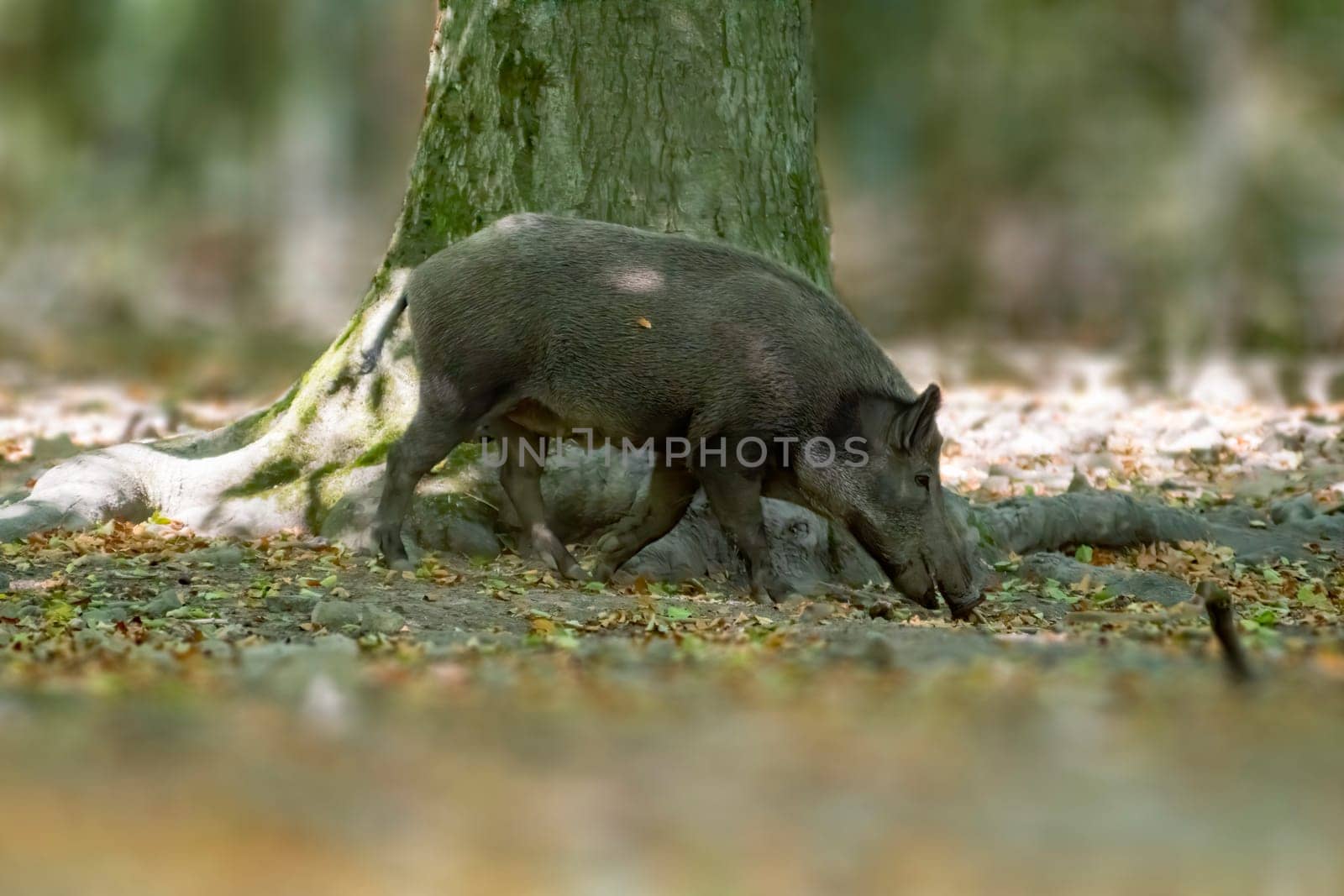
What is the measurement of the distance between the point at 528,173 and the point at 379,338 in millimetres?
1049

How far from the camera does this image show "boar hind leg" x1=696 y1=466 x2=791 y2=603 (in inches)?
262

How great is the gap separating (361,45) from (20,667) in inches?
540

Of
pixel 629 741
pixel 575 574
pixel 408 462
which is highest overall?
pixel 408 462

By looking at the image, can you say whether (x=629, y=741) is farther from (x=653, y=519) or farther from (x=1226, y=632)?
(x=653, y=519)

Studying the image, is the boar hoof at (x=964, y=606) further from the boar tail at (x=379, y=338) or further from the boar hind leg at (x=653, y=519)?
the boar tail at (x=379, y=338)

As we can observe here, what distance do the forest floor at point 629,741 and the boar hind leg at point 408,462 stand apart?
13.9 inches

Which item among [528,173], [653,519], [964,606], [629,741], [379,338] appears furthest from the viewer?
[528,173]

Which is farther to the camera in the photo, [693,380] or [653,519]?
[653,519]

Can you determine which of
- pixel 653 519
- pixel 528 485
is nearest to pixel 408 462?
pixel 528 485

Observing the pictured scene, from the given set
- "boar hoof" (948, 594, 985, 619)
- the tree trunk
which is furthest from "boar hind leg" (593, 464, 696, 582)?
"boar hoof" (948, 594, 985, 619)

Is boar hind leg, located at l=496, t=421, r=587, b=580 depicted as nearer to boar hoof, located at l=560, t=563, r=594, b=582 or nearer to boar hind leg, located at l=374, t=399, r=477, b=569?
boar hoof, located at l=560, t=563, r=594, b=582

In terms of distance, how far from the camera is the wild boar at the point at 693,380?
655 centimetres

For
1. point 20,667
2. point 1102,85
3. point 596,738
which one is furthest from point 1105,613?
point 1102,85

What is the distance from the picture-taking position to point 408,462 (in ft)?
22.4
